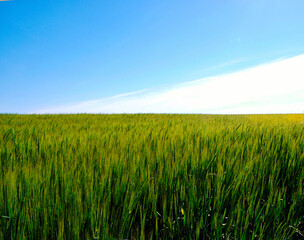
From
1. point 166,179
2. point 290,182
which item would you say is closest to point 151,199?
point 166,179

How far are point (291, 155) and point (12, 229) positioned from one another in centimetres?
164

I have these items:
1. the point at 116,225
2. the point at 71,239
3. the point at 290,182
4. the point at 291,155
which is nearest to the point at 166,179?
the point at 116,225

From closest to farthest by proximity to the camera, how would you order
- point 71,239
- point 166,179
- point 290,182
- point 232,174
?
point 71,239
point 166,179
point 232,174
point 290,182

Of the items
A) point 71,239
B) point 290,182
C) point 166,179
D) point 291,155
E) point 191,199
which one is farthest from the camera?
point 291,155

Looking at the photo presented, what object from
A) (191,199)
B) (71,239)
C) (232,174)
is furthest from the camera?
(232,174)

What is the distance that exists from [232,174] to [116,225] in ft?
2.27

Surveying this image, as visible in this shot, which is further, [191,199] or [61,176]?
[61,176]

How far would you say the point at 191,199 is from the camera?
797mm

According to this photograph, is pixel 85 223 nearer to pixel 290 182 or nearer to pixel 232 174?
pixel 232 174

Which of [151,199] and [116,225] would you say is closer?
[116,225]

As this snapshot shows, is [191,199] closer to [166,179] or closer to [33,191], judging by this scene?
[166,179]

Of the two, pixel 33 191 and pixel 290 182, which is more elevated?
pixel 33 191

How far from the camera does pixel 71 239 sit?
645 mm

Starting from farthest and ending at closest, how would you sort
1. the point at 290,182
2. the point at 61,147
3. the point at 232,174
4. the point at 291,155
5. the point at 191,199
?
the point at 61,147
the point at 291,155
the point at 290,182
the point at 232,174
the point at 191,199
